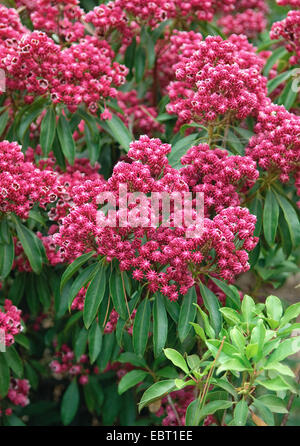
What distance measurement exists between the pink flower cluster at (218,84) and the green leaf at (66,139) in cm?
54

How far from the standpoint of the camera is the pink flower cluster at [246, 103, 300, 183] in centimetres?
229

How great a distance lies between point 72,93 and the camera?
8.50 feet

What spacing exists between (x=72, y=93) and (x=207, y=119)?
65 centimetres

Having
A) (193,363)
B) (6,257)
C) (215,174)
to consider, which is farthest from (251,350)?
(6,257)

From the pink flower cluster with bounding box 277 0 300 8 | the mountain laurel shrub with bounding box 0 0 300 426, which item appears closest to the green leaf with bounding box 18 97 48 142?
the mountain laurel shrub with bounding box 0 0 300 426

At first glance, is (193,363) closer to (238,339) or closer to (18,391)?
(238,339)

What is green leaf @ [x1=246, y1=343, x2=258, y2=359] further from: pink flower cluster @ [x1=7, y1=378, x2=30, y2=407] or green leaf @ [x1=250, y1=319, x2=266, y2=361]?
pink flower cluster @ [x1=7, y1=378, x2=30, y2=407]

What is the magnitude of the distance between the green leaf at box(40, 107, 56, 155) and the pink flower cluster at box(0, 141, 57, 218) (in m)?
0.32

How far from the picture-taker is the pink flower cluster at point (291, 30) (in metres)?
2.71

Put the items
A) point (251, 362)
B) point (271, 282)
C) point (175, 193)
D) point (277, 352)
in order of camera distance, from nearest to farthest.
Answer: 1. point (277, 352)
2. point (251, 362)
3. point (175, 193)
4. point (271, 282)

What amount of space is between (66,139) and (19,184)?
0.57 m

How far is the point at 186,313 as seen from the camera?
2119 millimetres

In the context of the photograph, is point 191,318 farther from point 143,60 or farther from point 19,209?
point 143,60
